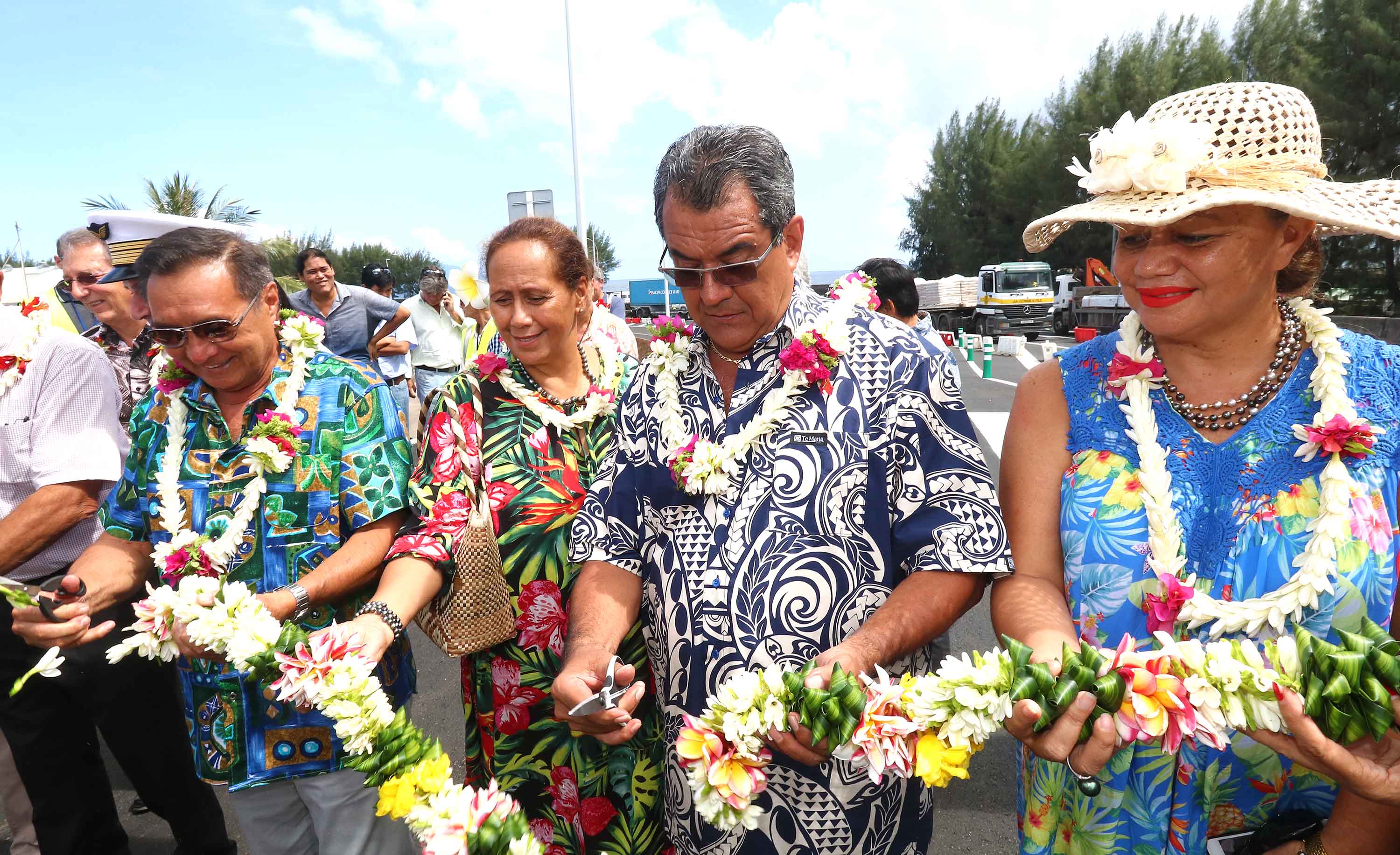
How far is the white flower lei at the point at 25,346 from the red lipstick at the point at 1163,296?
3605mm

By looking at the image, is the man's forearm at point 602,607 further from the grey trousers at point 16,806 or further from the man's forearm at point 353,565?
the grey trousers at point 16,806

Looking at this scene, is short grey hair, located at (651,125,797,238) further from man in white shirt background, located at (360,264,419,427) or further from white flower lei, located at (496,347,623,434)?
man in white shirt background, located at (360,264,419,427)

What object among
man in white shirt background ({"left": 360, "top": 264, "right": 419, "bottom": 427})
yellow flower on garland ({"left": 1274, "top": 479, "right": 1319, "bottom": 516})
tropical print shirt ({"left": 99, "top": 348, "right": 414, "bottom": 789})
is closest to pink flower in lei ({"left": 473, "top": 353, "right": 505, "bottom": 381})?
tropical print shirt ({"left": 99, "top": 348, "right": 414, "bottom": 789})

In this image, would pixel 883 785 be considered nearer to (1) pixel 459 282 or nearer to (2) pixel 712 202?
(2) pixel 712 202

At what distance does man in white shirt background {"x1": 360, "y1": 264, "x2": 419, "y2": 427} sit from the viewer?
8.66 meters

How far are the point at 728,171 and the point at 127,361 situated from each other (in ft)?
13.0

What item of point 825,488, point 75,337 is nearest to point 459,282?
point 75,337

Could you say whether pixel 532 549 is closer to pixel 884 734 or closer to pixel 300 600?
pixel 300 600

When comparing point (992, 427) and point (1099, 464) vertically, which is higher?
point (1099, 464)

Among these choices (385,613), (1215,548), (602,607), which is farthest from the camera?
(385,613)

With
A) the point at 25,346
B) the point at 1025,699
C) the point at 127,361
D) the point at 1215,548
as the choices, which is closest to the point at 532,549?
the point at 1025,699

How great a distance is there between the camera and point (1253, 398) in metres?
1.77

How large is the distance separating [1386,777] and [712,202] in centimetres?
168

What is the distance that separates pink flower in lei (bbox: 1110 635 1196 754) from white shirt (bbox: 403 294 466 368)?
8.06 metres
